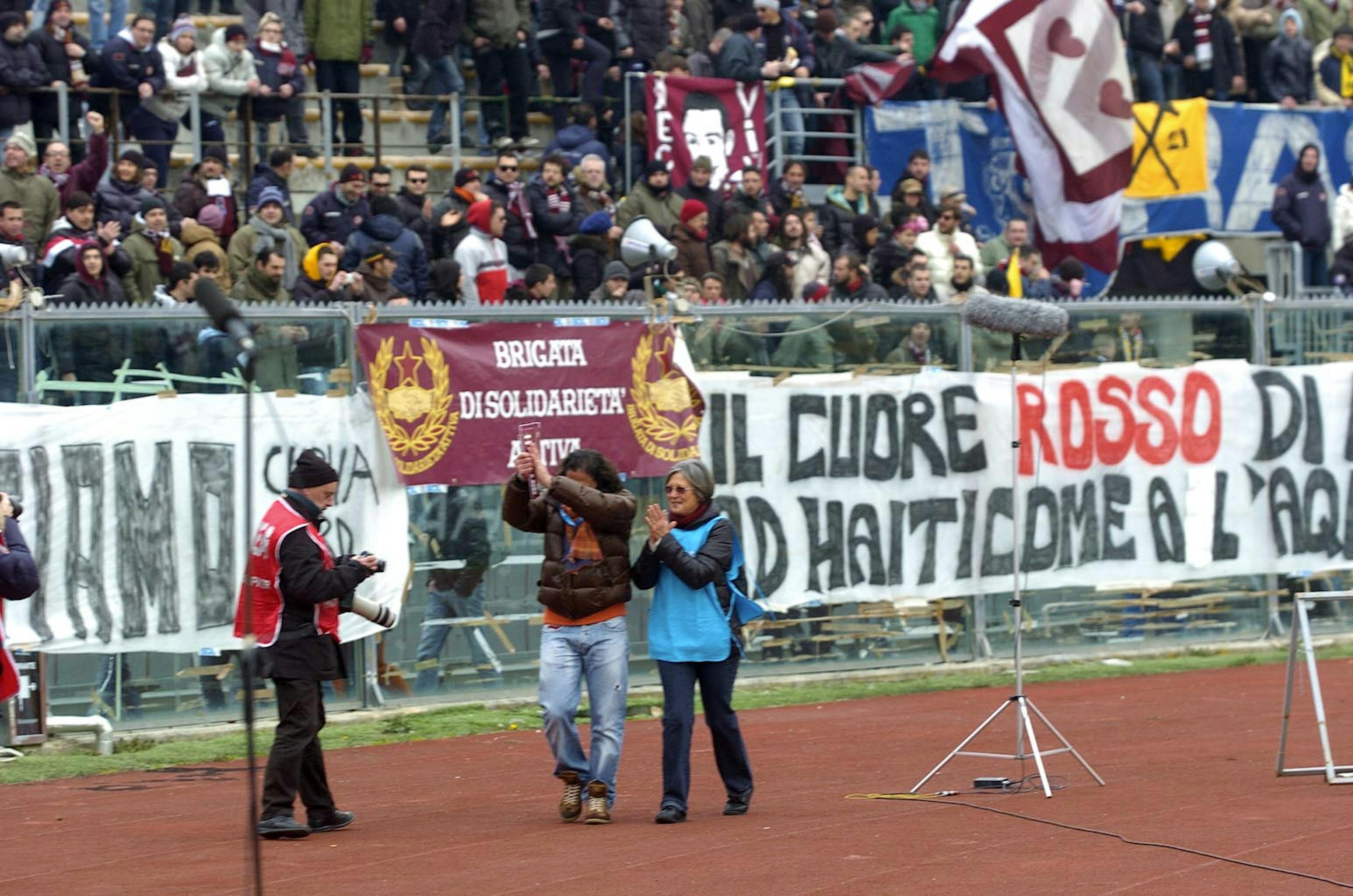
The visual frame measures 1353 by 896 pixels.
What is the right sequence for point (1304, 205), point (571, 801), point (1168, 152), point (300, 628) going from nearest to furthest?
point (300, 628) → point (571, 801) → point (1304, 205) → point (1168, 152)

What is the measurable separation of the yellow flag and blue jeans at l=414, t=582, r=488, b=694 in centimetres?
1308

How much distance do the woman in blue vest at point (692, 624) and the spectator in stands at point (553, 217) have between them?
8.76m

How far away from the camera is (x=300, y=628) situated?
35.0 ft

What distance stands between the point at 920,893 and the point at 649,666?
24.5ft

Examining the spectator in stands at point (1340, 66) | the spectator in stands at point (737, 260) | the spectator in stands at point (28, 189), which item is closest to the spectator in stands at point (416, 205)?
the spectator in stands at point (737, 260)

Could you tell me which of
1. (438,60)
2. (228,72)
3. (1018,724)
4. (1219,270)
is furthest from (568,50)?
(1018,724)

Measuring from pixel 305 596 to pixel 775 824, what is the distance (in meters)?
2.64

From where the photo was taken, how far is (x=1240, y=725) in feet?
46.9

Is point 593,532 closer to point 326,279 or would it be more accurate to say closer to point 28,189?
point 326,279

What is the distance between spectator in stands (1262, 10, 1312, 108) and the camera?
28.0 meters

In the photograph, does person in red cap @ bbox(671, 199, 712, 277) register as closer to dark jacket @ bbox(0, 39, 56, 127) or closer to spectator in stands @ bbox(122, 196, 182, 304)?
spectator in stands @ bbox(122, 196, 182, 304)

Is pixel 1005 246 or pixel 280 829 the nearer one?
pixel 280 829

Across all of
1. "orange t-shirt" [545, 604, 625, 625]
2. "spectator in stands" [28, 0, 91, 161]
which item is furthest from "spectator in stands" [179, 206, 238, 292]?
"orange t-shirt" [545, 604, 625, 625]

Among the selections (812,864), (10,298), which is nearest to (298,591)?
(812,864)
